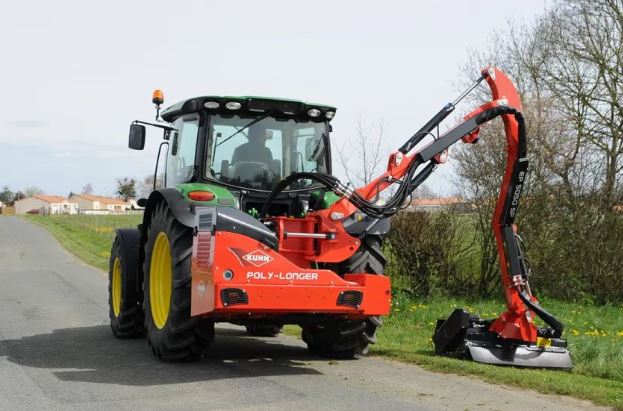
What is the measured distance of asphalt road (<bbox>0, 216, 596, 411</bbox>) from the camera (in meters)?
6.14

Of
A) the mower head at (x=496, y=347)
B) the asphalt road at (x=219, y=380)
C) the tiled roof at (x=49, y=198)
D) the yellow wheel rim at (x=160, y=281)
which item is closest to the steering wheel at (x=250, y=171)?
the yellow wheel rim at (x=160, y=281)

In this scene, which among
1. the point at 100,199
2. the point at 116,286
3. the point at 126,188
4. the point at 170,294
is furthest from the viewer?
the point at 100,199

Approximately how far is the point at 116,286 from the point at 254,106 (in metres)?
3.42

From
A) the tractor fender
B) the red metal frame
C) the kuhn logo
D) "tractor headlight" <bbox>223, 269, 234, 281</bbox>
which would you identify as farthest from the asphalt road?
the tractor fender

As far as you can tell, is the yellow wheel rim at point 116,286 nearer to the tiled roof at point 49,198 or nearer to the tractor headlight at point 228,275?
the tractor headlight at point 228,275

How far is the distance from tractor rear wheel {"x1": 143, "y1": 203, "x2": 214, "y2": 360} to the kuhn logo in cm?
70

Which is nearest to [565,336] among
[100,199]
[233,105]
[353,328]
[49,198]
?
[353,328]

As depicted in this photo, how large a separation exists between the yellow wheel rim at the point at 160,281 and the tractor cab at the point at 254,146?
659 mm

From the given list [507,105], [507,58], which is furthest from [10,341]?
[507,58]

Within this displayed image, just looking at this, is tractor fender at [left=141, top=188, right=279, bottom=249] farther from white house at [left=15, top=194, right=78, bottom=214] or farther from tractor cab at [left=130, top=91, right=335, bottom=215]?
white house at [left=15, top=194, right=78, bottom=214]

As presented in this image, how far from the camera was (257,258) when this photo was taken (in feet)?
23.2

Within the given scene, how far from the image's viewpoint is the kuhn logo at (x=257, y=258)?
7.04 meters

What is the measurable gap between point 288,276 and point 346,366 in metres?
1.32

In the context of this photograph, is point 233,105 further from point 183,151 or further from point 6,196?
point 6,196
